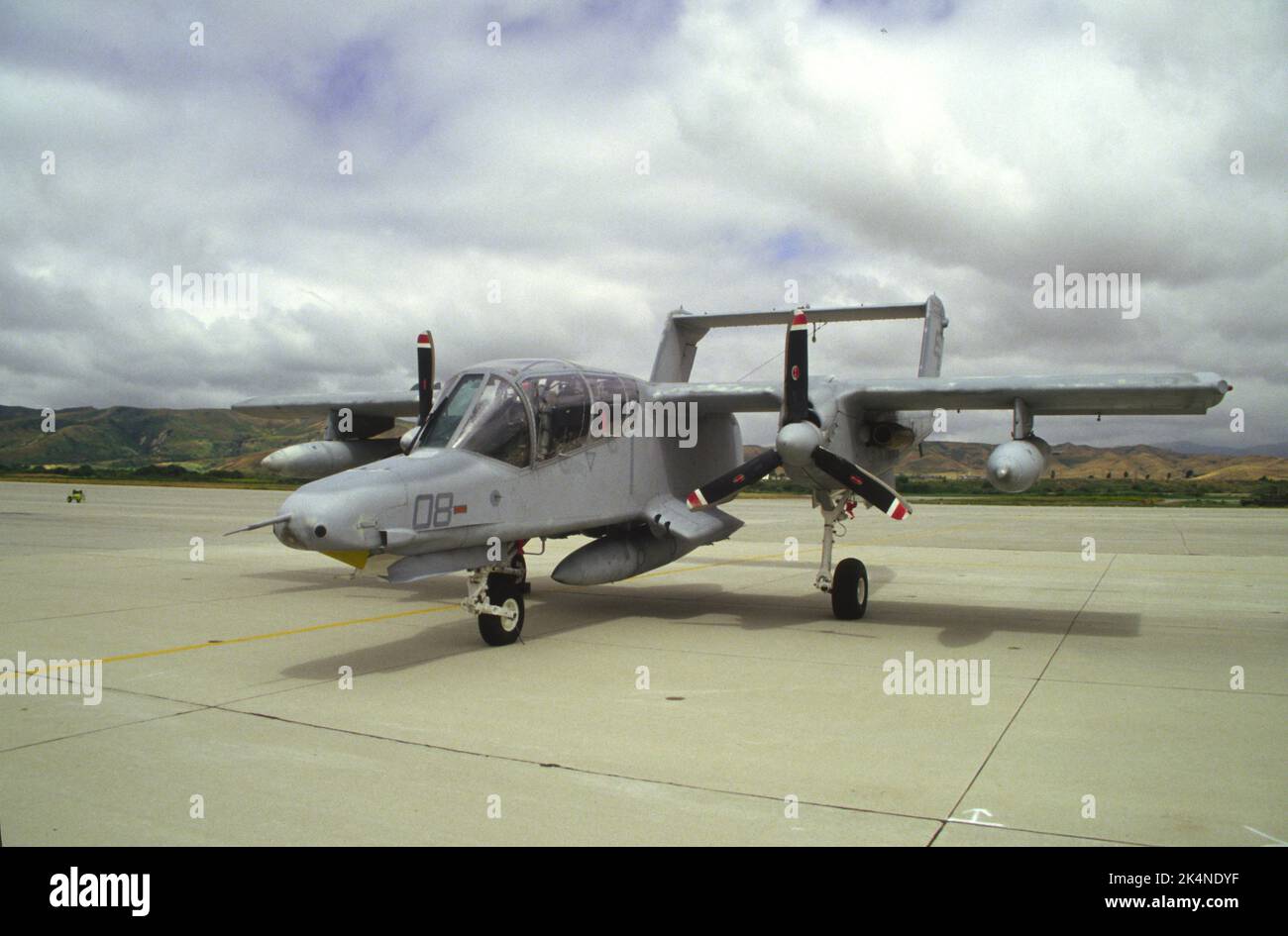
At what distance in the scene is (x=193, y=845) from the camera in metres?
4.64

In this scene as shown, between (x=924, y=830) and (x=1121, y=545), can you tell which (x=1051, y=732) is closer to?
(x=924, y=830)

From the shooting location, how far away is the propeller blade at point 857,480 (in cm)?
1181

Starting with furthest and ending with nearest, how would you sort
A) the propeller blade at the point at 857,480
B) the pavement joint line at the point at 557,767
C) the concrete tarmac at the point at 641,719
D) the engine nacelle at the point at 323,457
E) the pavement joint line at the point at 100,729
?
the engine nacelle at the point at 323,457 → the propeller blade at the point at 857,480 → the pavement joint line at the point at 100,729 → the pavement joint line at the point at 557,767 → the concrete tarmac at the point at 641,719

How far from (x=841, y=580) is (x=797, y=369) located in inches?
126

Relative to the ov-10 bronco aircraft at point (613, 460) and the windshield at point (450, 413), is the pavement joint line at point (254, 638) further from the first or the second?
the windshield at point (450, 413)

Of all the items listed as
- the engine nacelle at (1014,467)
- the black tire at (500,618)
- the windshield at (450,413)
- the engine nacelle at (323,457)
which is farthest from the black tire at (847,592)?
the engine nacelle at (323,457)

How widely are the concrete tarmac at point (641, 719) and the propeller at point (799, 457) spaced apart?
5.94 feet

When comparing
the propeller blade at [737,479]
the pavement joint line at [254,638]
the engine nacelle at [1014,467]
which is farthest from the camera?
the propeller blade at [737,479]

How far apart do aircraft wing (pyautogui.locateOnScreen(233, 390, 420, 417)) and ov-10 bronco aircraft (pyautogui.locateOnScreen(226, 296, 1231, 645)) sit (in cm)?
10

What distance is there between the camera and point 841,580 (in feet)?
41.4

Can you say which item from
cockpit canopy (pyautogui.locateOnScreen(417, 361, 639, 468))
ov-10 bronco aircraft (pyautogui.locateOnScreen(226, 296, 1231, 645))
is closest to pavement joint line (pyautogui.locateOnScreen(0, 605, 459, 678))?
ov-10 bronco aircraft (pyautogui.locateOnScreen(226, 296, 1231, 645))

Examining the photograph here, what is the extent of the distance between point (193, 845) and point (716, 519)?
9119 millimetres

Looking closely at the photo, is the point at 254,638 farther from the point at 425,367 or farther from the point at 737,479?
the point at 737,479
